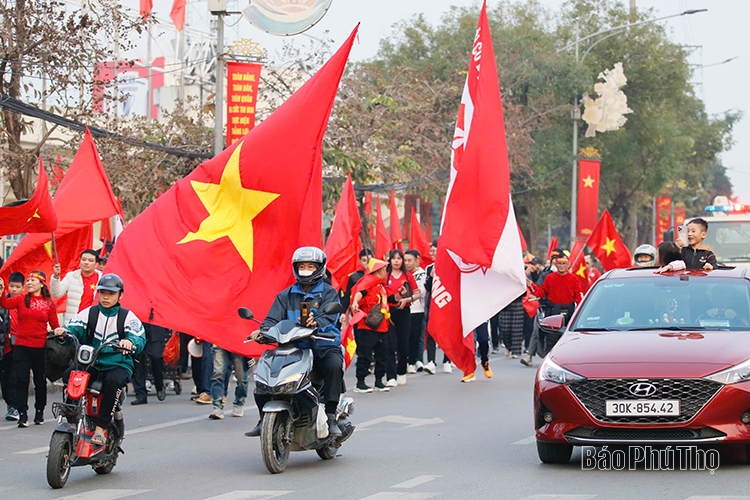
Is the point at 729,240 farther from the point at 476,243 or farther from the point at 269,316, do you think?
the point at 269,316

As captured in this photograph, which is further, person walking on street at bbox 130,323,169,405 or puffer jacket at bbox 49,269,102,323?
person walking on street at bbox 130,323,169,405

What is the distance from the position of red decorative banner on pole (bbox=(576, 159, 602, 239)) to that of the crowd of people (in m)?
17.2

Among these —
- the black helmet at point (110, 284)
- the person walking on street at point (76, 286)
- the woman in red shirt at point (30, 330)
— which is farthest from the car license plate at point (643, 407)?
the person walking on street at point (76, 286)

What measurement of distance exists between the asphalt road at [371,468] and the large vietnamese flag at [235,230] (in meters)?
1.26

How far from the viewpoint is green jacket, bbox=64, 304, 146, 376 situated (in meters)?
9.35

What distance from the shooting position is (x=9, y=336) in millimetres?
12969

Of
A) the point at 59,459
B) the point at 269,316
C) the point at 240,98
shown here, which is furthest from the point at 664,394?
the point at 240,98

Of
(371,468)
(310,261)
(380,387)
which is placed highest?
(310,261)

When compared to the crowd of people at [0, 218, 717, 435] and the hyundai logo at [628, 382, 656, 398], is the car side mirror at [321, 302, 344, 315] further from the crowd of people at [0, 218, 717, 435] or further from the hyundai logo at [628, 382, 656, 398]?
the hyundai logo at [628, 382, 656, 398]

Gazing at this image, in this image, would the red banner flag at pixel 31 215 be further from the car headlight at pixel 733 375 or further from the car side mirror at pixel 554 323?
the car headlight at pixel 733 375

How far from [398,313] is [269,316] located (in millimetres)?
7322

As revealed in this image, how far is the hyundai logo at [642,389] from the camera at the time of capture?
28.2 feet

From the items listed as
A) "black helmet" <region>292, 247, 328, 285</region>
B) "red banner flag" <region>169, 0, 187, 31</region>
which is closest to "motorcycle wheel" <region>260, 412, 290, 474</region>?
"black helmet" <region>292, 247, 328, 285</region>

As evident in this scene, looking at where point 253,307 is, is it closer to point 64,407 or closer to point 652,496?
point 64,407
